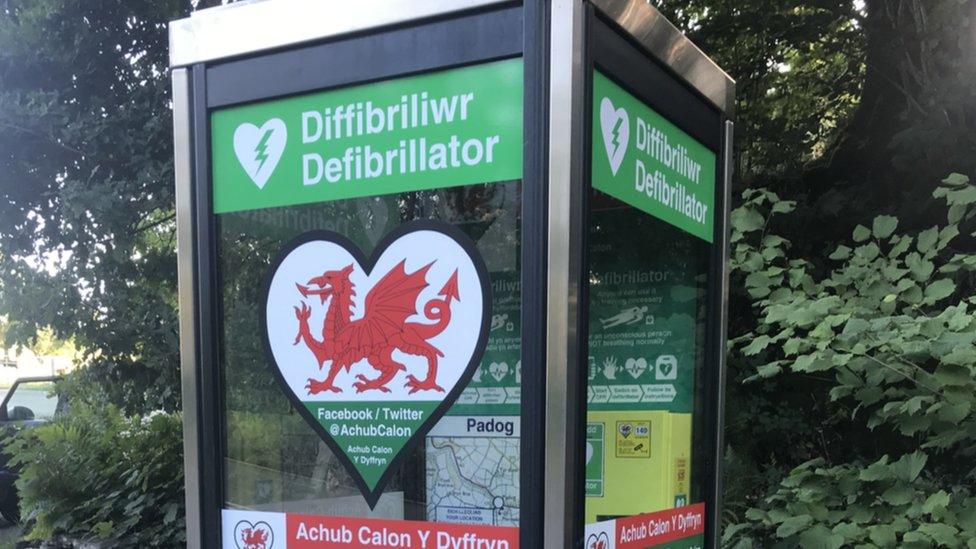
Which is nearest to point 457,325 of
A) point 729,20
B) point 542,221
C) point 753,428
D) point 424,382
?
point 424,382

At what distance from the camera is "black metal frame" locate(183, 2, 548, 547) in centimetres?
161

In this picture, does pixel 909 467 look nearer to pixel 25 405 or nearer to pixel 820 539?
pixel 820 539

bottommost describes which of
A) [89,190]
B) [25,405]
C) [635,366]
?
[25,405]

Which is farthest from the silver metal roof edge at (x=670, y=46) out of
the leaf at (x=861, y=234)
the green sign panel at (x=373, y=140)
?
the leaf at (x=861, y=234)

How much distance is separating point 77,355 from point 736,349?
415cm

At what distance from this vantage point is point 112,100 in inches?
201

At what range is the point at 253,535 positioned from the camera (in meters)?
1.97

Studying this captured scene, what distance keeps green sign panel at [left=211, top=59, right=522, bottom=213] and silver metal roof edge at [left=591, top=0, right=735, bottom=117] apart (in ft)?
1.04

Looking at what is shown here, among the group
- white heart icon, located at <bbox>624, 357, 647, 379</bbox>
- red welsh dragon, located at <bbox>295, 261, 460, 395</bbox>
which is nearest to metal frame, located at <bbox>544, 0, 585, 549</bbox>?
red welsh dragon, located at <bbox>295, 261, 460, 395</bbox>

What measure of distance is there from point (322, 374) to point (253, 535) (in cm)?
46

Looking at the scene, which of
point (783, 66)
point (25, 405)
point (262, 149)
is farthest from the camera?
point (25, 405)

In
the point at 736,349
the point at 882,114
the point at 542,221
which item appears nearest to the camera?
the point at 542,221

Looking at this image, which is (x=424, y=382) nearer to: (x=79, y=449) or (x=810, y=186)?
(x=810, y=186)

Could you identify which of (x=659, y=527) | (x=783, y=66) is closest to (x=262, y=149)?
(x=659, y=527)
